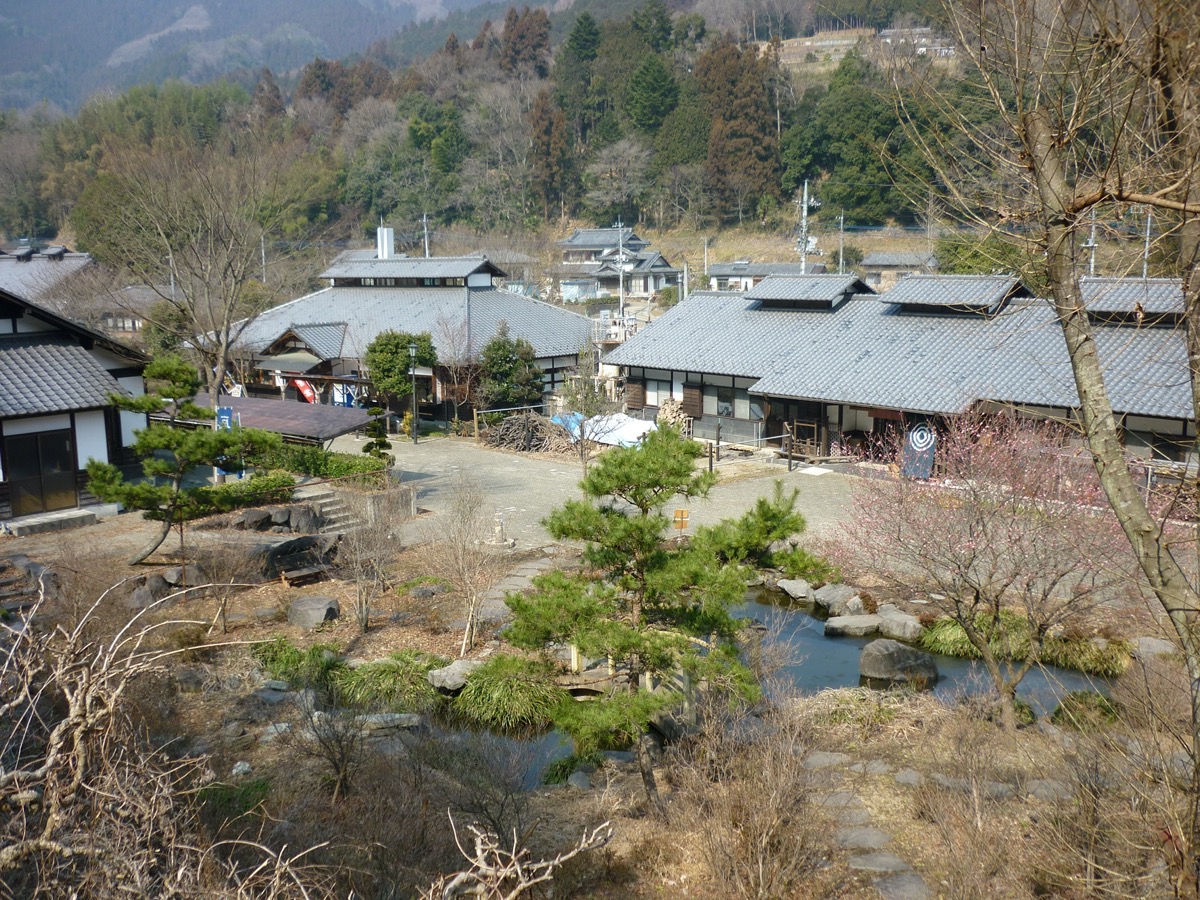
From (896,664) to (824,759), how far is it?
2.90 metres

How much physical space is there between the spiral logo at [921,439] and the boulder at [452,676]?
38.7 ft

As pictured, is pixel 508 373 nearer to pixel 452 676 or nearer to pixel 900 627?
pixel 900 627

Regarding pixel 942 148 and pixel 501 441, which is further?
pixel 501 441

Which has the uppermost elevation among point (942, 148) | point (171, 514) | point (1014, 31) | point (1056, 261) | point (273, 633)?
point (1014, 31)

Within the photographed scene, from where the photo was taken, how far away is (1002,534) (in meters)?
10.0

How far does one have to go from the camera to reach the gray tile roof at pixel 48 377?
16.9 m

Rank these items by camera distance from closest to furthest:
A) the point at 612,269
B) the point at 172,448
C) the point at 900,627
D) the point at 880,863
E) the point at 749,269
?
the point at 880,863 < the point at 172,448 < the point at 900,627 < the point at 749,269 < the point at 612,269

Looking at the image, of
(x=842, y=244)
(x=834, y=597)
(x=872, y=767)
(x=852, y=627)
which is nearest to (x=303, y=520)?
(x=834, y=597)

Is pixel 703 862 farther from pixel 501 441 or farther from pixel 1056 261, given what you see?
pixel 501 441

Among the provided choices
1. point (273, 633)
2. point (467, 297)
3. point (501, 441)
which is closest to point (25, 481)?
point (273, 633)

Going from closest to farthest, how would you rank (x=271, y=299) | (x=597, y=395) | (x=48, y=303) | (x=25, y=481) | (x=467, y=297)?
(x=25, y=481) < (x=597, y=395) < (x=467, y=297) < (x=48, y=303) < (x=271, y=299)

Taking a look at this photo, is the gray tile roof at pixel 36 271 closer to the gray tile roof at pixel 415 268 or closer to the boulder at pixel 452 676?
the gray tile roof at pixel 415 268

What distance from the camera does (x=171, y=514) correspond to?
1397 centimetres

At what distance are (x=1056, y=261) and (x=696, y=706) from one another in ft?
19.9
